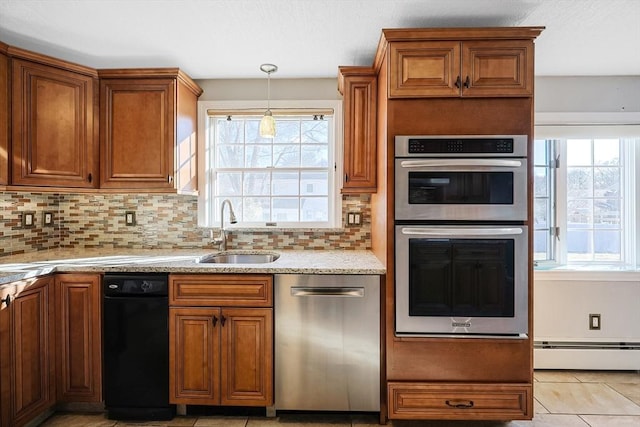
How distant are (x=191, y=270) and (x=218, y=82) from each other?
165cm

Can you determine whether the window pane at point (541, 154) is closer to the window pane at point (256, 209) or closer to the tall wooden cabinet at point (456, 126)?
the tall wooden cabinet at point (456, 126)

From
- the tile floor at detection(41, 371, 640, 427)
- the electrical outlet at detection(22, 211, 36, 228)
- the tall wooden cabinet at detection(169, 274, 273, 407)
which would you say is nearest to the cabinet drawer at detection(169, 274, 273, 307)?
the tall wooden cabinet at detection(169, 274, 273, 407)

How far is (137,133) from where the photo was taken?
2549 mm

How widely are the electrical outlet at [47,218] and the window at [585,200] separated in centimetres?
401

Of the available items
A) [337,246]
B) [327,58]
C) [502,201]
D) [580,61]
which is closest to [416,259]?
[502,201]

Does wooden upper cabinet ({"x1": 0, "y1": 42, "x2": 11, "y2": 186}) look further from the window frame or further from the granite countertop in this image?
the window frame

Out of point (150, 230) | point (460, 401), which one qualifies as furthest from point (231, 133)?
→ point (460, 401)

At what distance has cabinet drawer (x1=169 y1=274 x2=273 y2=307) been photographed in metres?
2.10

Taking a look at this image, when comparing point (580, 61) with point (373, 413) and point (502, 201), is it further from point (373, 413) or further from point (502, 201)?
point (373, 413)

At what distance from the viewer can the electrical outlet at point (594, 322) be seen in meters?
2.76

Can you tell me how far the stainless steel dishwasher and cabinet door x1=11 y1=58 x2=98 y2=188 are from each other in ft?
5.59

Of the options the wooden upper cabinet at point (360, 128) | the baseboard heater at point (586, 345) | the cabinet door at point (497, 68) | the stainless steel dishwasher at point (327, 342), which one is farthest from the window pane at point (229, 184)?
the baseboard heater at point (586, 345)

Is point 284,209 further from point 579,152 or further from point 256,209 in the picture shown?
point 579,152

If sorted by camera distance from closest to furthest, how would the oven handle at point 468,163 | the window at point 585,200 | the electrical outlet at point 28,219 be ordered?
the oven handle at point 468,163 < the electrical outlet at point 28,219 < the window at point 585,200
